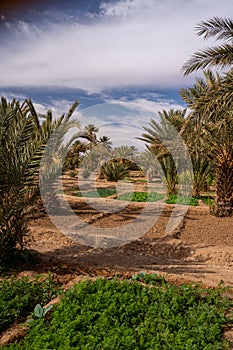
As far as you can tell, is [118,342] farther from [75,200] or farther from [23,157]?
[75,200]

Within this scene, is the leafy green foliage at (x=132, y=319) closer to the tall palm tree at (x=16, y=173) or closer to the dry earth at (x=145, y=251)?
the dry earth at (x=145, y=251)

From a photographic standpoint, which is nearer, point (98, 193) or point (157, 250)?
point (157, 250)

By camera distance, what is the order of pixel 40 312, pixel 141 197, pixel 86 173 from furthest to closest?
pixel 86 173
pixel 141 197
pixel 40 312

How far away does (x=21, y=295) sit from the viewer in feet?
13.3

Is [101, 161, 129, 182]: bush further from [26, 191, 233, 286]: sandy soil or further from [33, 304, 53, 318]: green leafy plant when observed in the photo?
[33, 304, 53, 318]: green leafy plant

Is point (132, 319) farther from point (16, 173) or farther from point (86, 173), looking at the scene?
point (86, 173)

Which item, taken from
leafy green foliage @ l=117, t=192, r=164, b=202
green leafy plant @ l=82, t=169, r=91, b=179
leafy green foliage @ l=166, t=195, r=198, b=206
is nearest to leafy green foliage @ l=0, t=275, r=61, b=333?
leafy green foliage @ l=117, t=192, r=164, b=202

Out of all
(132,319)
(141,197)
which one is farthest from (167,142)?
(132,319)

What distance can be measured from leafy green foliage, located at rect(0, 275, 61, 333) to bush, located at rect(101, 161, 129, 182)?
13.8 metres

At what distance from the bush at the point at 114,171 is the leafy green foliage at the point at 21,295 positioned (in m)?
13.8

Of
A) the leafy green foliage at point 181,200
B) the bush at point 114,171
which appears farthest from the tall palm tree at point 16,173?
the bush at point 114,171

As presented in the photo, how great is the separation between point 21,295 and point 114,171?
14.4 m

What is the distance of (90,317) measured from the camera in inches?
134

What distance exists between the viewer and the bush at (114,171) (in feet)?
60.2
